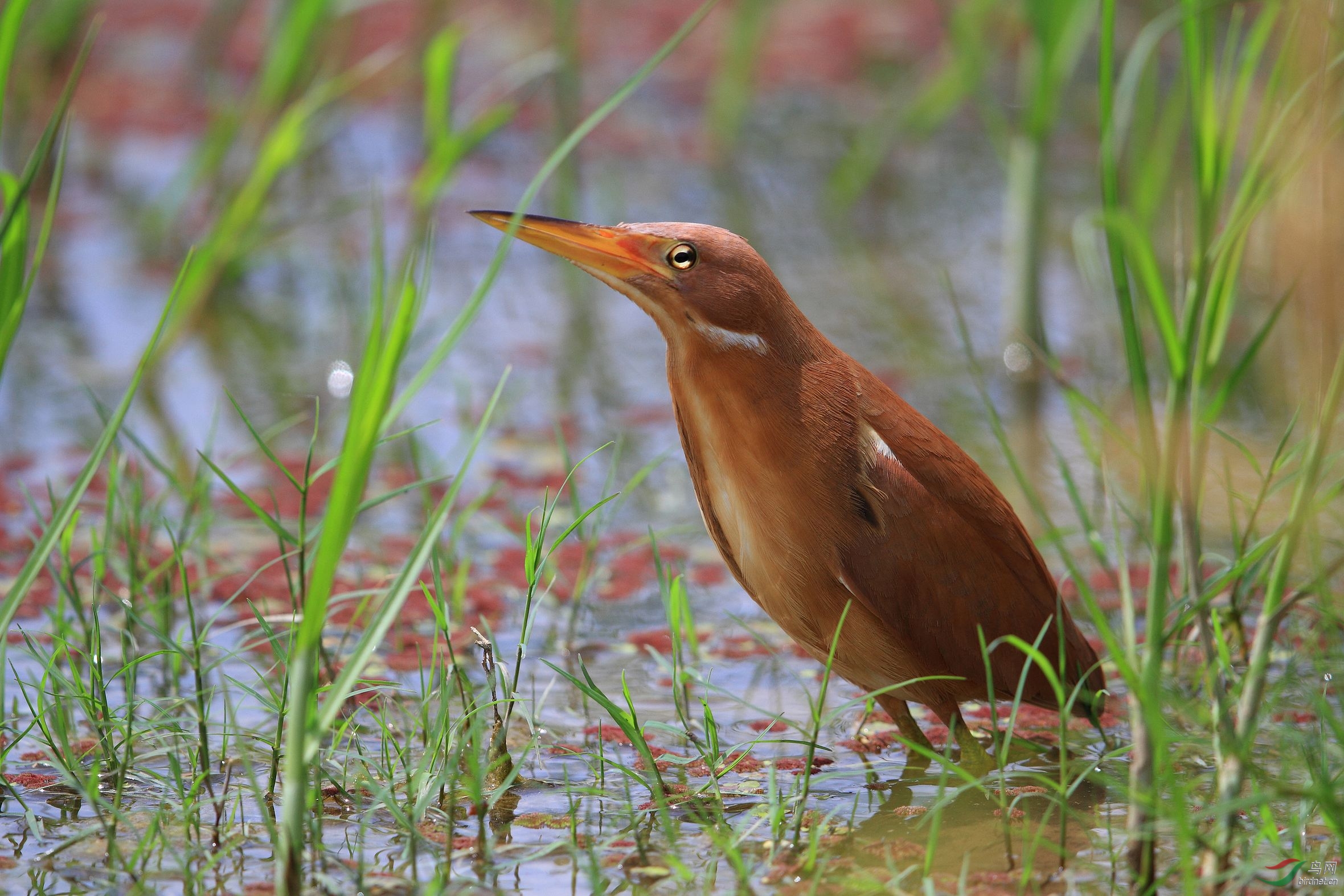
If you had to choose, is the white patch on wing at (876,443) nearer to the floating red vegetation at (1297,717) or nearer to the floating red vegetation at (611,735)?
the floating red vegetation at (611,735)

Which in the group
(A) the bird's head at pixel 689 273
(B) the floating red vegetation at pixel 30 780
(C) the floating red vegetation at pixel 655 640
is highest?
(A) the bird's head at pixel 689 273

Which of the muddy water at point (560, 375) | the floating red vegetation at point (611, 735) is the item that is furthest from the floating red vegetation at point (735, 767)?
the floating red vegetation at point (611, 735)

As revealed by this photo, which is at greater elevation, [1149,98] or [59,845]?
[1149,98]

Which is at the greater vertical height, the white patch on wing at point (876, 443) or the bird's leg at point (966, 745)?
the white patch on wing at point (876, 443)

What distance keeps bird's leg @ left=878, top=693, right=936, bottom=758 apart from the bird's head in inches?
30.7

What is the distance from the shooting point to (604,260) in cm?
298

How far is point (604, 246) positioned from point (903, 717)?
1.14 meters

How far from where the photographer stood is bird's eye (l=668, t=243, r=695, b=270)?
2959 millimetres

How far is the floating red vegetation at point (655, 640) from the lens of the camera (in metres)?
3.86

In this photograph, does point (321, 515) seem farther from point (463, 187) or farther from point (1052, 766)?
point (463, 187)

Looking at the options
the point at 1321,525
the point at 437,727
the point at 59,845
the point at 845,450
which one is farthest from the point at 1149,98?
the point at 59,845

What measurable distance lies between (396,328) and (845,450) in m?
1.13

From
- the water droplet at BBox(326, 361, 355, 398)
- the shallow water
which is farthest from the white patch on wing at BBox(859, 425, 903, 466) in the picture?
the water droplet at BBox(326, 361, 355, 398)

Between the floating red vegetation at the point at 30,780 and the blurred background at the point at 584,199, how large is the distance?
34.8 inches
